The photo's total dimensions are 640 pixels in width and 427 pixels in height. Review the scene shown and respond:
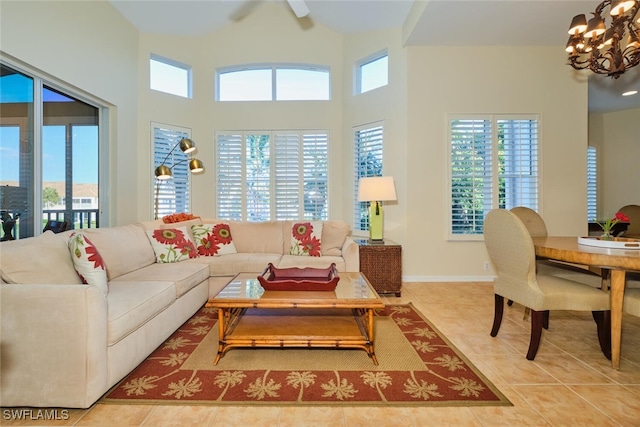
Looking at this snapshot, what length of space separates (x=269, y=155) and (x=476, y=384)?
4.27 meters

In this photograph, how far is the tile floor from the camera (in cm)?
151

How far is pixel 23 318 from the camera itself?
5.01 feet

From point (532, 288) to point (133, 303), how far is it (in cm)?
261

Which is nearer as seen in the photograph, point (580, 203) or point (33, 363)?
point (33, 363)

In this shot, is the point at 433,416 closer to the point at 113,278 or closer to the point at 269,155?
the point at 113,278

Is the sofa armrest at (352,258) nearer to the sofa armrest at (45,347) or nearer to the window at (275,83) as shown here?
the sofa armrest at (45,347)

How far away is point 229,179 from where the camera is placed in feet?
17.0

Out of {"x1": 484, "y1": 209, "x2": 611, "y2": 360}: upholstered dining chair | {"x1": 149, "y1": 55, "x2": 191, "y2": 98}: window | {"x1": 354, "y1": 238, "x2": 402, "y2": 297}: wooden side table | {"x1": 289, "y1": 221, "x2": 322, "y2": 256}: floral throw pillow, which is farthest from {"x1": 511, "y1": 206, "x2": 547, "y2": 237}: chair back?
{"x1": 149, "y1": 55, "x2": 191, "y2": 98}: window

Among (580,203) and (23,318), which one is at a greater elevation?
(580,203)

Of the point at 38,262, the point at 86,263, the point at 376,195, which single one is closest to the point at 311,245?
the point at 376,195

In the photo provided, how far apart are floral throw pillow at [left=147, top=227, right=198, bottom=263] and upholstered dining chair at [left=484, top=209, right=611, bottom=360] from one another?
117 inches

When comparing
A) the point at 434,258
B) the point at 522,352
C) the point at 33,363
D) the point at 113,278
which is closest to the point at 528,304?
the point at 522,352

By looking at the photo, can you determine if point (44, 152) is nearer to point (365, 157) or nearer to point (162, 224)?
point (162, 224)

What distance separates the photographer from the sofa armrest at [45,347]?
5.00ft
